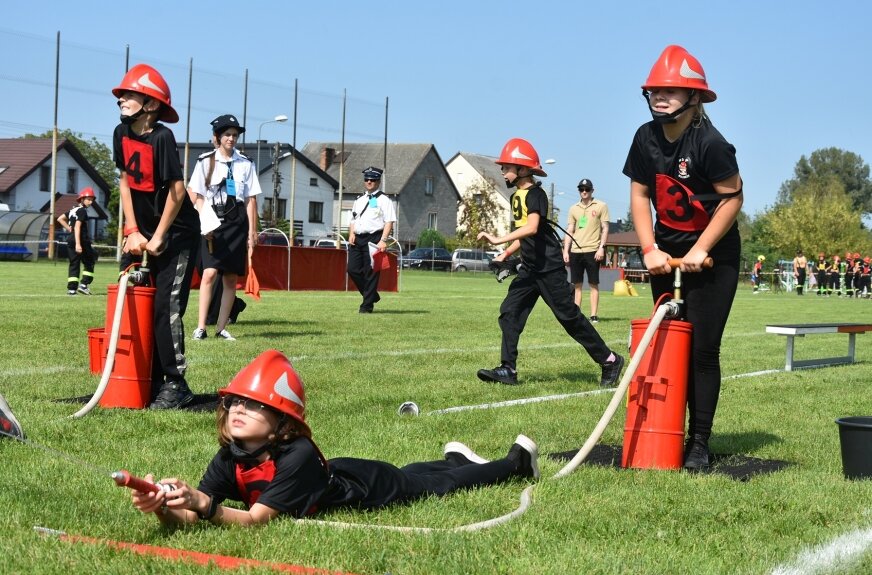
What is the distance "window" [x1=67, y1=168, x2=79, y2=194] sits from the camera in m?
76.3

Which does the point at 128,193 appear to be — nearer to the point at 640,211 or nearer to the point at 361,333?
the point at 640,211

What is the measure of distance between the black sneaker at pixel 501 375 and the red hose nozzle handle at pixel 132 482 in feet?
17.7

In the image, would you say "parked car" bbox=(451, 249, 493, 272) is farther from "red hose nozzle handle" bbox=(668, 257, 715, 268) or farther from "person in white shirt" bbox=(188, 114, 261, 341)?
"red hose nozzle handle" bbox=(668, 257, 715, 268)

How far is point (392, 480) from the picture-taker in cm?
462

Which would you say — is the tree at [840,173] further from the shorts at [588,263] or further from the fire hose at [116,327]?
the fire hose at [116,327]

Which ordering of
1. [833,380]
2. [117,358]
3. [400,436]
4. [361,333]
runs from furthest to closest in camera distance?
[361,333], [833,380], [117,358], [400,436]

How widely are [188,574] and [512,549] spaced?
1084 millimetres

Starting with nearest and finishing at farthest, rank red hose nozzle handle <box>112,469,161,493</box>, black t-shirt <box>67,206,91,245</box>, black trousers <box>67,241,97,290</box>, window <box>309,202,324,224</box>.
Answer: red hose nozzle handle <box>112,469,161,493</box> → black trousers <box>67,241,97,290</box> → black t-shirt <box>67,206,91,245</box> → window <box>309,202,324,224</box>

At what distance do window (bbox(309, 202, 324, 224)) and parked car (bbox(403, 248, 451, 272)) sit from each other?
583 inches

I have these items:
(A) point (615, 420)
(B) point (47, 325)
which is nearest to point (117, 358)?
(A) point (615, 420)

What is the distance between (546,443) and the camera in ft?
20.9

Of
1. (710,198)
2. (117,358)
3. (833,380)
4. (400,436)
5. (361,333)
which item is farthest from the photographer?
(361,333)

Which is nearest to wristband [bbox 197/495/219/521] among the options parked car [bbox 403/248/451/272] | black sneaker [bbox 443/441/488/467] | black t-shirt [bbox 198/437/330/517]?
black t-shirt [bbox 198/437/330/517]

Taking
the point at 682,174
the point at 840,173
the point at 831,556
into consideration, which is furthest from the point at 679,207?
the point at 840,173
